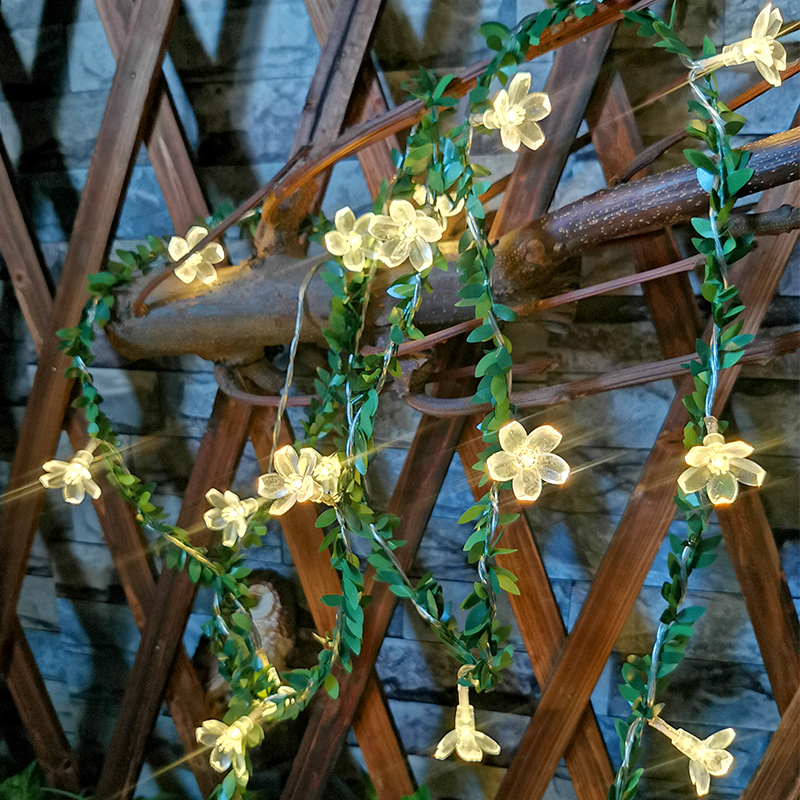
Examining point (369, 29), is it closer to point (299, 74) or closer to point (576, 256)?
point (299, 74)

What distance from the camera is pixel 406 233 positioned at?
2.00 feet

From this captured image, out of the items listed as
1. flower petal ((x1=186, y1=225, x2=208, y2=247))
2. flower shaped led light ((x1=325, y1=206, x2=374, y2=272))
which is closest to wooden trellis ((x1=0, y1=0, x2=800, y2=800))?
flower petal ((x1=186, y1=225, x2=208, y2=247))

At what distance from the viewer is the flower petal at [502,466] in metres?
0.55

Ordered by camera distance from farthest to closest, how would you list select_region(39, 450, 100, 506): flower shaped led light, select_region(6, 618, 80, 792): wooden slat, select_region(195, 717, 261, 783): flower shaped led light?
select_region(6, 618, 80, 792): wooden slat
select_region(39, 450, 100, 506): flower shaped led light
select_region(195, 717, 261, 783): flower shaped led light

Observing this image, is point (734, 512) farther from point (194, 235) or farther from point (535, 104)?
point (194, 235)

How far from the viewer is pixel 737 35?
0.85 metres

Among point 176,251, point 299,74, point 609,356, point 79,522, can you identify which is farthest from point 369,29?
point 79,522

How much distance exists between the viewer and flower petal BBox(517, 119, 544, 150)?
62 cm

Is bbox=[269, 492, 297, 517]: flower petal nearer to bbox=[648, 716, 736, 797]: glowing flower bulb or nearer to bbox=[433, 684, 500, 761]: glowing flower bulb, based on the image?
bbox=[433, 684, 500, 761]: glowing flower bulb

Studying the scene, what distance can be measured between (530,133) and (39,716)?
137 cm

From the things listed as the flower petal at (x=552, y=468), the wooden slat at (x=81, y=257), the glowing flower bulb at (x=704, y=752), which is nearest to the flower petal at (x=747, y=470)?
the flower petal at (x=552, y=468)

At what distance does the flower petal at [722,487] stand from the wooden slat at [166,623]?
2.39ft

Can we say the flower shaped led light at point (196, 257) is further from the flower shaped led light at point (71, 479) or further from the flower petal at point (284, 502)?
the flower petal at point (284, 502)

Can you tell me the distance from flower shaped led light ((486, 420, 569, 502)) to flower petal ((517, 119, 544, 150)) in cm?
28
